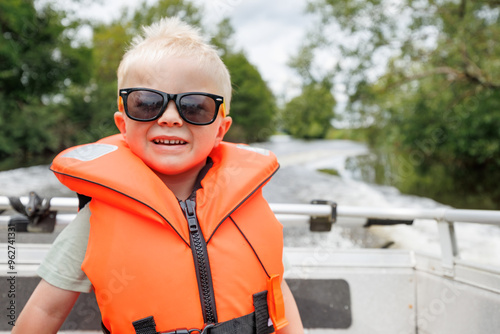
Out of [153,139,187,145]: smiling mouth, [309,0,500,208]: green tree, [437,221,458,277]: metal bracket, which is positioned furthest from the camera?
[309,0,500,208]: green tree

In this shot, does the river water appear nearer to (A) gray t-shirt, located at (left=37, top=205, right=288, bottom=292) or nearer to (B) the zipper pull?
(B) the zipper pull

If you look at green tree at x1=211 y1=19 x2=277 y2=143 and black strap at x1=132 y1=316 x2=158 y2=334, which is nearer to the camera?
black strap at x1=132 y1=316 x2=158 y2=334

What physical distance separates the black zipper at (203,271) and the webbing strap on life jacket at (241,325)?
1.2 inches

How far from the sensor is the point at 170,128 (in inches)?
43.9

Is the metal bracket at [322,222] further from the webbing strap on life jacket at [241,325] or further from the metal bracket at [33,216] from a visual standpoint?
the metal bracket at [33,216]

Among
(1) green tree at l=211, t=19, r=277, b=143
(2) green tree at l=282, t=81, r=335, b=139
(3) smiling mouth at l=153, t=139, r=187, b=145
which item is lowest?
(3) smiling mouth at l=153, t=139, r=187, b=145

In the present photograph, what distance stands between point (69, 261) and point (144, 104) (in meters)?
0.48

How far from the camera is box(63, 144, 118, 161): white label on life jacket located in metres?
1.17

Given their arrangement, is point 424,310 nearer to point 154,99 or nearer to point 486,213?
point 486,213

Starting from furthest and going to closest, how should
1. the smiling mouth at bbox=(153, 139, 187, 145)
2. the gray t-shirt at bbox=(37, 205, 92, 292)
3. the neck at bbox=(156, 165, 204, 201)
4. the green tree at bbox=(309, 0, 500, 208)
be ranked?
the green tree at bbox=(309, 0, 500, 208) → the neck at bbox=(156, 165, 204, 201) → the smiling mouth at bbox=(153, 139, 187, 145) → the gray t-shirt at bbox=(37, 205, 92, 292)

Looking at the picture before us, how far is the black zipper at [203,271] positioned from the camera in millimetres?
1091

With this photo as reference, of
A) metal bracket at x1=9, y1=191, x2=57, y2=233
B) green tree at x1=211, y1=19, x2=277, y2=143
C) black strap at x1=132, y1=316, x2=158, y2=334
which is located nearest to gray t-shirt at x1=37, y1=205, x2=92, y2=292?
black strap at x1=132, y1=316, x2=158, y2=334

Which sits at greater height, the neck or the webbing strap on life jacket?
the neck

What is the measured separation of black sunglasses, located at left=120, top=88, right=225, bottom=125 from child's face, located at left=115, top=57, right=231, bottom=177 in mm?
18
